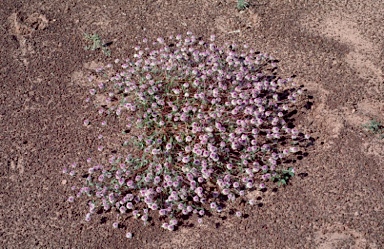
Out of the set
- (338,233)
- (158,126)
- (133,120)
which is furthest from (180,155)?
(338,233)

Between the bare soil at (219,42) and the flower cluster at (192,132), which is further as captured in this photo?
the flower cluster at (192,132)

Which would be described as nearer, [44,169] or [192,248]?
[192,248]

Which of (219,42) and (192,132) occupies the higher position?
(219,42)

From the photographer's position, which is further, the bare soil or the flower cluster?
the flower cluster

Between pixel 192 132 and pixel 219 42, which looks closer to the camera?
pixel 192 132

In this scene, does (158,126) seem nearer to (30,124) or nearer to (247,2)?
(30,124)
